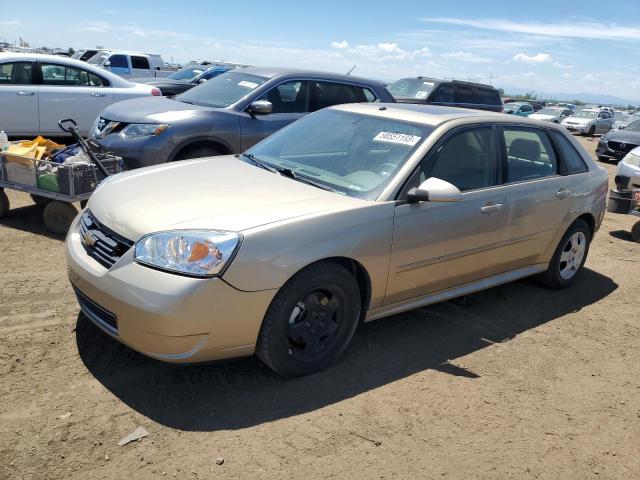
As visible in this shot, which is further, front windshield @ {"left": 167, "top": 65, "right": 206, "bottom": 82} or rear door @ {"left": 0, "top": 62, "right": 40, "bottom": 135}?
front windshield @ {"left": 167, "top": 65, "right": 206, "bottom": 82}

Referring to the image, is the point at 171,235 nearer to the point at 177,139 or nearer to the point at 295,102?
the point at 177,139

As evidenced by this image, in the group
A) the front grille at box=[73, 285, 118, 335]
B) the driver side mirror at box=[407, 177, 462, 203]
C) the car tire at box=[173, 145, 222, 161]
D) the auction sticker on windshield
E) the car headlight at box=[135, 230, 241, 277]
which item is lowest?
the front grille at box=[73, 285, 118, 335]

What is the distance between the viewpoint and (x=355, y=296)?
139 inches

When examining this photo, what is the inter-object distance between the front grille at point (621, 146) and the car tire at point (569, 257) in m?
12.7

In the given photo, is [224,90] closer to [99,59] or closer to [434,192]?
[434,192]

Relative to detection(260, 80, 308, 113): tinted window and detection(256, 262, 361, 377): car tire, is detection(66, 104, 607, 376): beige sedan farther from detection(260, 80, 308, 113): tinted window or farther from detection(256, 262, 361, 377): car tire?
detection(260, 80, 308, 113): tinted window

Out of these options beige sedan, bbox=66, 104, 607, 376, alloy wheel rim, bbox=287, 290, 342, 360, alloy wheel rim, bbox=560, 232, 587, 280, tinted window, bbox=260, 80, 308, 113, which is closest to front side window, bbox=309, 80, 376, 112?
tinted window, bbox=260, 80, 308, 113

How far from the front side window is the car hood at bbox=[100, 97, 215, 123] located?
1482 mm

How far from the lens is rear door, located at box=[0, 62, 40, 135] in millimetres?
8500

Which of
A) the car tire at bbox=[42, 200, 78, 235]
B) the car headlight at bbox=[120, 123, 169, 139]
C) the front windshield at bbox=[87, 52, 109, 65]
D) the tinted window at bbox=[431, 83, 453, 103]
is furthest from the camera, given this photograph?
the front windshield at bbox=[87, 52, 109, 65]

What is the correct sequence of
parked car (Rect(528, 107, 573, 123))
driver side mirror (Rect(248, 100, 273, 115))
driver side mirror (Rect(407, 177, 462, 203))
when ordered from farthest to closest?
1. parked car (Rect(528, 107, 573, 123))
2. driver side mirror (Rect(248, 100, 273, 115))
3. driver side mirror (Rect(407, 177, 462, 203))

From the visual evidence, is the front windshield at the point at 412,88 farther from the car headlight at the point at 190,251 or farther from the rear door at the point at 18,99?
the car headlight at the point at 190,251

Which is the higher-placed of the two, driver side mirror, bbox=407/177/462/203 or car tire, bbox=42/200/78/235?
driver side mirror, bbox=407/177/462/203

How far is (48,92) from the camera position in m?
8.84
